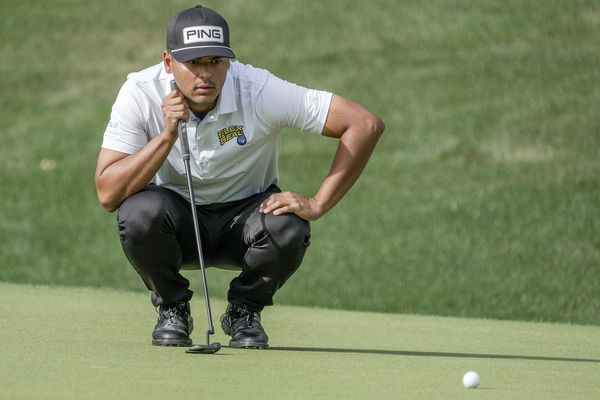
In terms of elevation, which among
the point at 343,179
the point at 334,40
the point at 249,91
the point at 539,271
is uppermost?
the point at 334,40

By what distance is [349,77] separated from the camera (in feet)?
51.9

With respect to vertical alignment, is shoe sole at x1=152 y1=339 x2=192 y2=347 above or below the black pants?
below

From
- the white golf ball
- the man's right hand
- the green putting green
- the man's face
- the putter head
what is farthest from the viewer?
the man's face

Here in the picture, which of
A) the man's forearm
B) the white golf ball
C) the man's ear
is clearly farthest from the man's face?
the white golf ball

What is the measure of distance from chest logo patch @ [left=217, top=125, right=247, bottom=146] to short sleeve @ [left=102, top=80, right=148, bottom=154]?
0.99 ft

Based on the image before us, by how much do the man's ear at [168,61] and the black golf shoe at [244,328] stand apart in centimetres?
94

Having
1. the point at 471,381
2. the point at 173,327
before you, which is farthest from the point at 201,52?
the point at 471,381

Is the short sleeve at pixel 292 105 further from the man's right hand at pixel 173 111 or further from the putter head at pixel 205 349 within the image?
the putter head at pixel 205 349

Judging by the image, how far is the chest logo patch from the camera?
182 inches

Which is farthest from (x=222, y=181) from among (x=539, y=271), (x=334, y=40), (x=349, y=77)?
(x=334, y=40)

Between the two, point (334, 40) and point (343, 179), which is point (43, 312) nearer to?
point (343, 179)

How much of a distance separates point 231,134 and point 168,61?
0.36m

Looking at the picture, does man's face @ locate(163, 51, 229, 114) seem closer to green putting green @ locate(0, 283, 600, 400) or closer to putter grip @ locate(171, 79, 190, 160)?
putter grip @ locate(171, 79, 190, 160)

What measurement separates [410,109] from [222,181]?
32.3 feet
